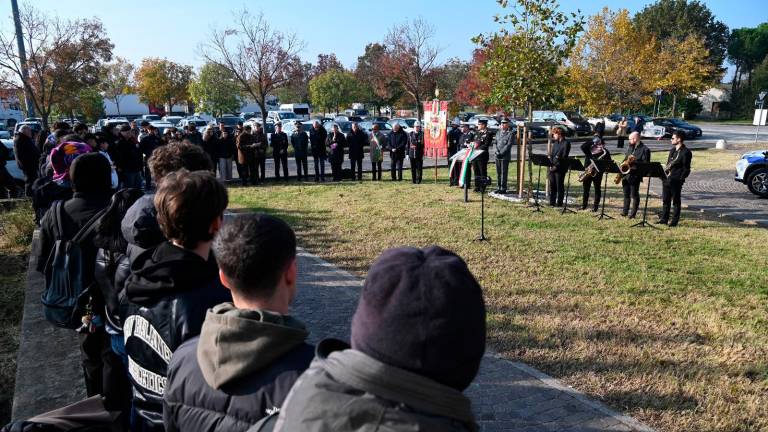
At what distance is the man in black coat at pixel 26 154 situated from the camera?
1189cm

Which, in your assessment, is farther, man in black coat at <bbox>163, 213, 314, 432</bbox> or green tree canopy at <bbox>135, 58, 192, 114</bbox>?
green tree canopy at <bbox>135, 58, 192, 114</bbox>

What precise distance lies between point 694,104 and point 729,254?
2321 inches

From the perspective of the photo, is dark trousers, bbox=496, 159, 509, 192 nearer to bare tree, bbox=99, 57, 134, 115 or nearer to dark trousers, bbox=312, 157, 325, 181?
dark trousers, bbox=312, 157, 325, 181

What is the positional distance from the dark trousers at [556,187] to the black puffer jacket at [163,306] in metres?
10.6

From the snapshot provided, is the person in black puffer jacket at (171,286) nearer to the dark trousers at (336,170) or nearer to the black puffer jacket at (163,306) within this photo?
the black puffer jacket at (163,306)

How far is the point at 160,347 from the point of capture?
2.28 meters

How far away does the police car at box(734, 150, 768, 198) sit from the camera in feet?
43.9

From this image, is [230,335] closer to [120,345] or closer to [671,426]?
[120,345]

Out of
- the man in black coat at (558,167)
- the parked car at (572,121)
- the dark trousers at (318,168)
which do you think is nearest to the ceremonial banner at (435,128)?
the dark trousers at (318,168)

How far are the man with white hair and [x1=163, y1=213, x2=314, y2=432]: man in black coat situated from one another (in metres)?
9.90

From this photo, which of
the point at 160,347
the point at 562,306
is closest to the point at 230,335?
the point at 160,347

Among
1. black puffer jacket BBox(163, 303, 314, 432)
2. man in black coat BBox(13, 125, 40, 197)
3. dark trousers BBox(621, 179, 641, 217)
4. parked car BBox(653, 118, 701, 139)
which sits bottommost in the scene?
dark trousers BBox(621, 179, 641, 217)

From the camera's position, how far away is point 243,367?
1559 mm

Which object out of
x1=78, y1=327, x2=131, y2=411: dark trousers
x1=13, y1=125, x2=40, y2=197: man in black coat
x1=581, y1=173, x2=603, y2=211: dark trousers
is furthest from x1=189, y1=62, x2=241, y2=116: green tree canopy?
x1=78, y1=327, x2=131, y2=411: dark trousers
